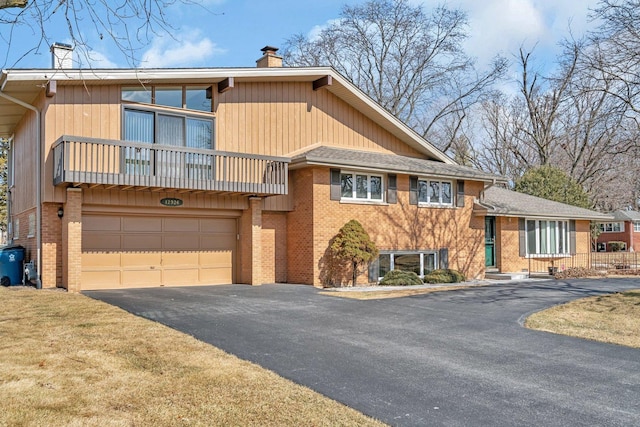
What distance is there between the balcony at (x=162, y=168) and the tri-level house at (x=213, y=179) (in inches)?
1.5

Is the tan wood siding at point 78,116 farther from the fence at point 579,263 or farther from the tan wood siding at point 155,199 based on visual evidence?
the fence at point 579,263

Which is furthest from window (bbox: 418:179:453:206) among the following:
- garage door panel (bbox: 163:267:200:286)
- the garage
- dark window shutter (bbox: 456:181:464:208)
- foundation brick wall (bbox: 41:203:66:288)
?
foundation brick wall (bbox: 41:203:66:288)

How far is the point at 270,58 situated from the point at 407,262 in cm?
887

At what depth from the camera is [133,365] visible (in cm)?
668

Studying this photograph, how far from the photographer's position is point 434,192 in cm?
2106

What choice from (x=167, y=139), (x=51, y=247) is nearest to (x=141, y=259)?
(x=51, y=247)

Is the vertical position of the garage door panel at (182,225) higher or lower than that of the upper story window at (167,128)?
lower

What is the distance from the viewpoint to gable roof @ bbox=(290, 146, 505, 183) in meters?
17.3

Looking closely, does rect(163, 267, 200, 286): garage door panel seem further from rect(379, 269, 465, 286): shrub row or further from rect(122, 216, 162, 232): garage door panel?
rect(379, 269, 465, 286): shrub row

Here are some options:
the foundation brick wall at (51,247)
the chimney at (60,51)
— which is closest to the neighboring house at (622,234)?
the chimney at (60,51)

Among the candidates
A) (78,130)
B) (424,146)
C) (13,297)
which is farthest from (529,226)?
(13,297)

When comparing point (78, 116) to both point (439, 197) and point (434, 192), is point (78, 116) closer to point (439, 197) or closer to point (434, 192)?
point (434, 192)

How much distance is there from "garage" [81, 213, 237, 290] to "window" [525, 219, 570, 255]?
14.5m

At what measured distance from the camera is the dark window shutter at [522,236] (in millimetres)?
24781
